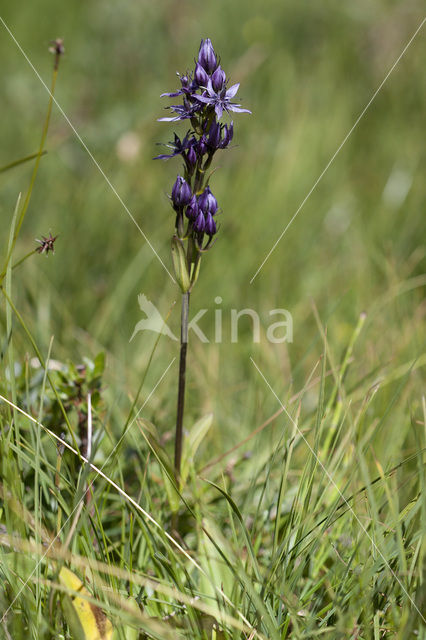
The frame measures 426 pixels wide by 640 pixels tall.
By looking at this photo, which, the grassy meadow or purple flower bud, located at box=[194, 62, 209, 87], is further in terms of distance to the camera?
purple flower bud, located at box=[194, 62, 209, 87]

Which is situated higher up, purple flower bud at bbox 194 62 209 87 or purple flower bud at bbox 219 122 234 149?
purple flower bud at bbox 194 62 209 87

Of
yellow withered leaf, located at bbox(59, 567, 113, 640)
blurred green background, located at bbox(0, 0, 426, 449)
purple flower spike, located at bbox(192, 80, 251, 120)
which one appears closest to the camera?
yellow withered leaf, located at bbox(59, 567, 113, 640)

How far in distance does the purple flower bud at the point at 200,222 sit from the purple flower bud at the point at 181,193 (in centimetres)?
5

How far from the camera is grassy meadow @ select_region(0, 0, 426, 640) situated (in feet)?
3.53

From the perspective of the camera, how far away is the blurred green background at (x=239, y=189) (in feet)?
6.86

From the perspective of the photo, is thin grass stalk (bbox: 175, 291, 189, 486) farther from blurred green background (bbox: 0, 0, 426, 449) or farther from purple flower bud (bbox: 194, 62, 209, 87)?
purple flower bud (bbox: 194, 62, 209, 87)

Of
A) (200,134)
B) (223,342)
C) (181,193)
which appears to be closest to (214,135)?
(200,134)

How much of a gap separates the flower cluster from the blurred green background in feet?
1.68

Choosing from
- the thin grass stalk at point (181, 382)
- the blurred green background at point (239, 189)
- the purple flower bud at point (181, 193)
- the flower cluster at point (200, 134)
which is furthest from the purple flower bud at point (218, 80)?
the blurred green background at point (239, 189)

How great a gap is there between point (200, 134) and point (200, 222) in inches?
7.4

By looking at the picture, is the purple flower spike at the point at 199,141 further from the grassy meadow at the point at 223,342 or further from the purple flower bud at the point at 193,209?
the grassy meadow at the point at 223,342

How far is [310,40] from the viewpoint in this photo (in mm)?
4645

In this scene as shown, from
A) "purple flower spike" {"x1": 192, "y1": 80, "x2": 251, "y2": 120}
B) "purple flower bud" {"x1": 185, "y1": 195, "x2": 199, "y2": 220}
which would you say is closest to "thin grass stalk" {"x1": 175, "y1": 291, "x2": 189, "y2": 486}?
"purple flower bud" {"x1": 185, "y1": 195, "x2": 199, "y2": 220}

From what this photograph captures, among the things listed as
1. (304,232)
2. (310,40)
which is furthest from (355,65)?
(304,232)
